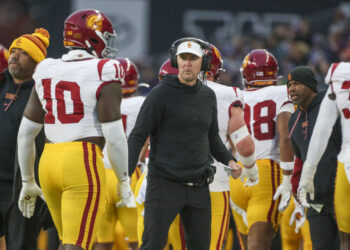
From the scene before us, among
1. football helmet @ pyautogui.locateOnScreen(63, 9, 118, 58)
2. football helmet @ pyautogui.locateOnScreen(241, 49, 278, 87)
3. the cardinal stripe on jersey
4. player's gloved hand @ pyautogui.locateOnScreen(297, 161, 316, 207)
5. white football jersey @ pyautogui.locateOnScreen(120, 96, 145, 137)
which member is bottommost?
player's gloved hand @ pyautogui.locateOnScreen(297, 161, 316, 207)

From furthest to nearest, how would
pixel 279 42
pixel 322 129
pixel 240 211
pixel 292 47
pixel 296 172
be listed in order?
pixel 279 42
pixel 292 47
pixel 240 211
pixel 296 172
pixel 322 129

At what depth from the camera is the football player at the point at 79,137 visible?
4543mm

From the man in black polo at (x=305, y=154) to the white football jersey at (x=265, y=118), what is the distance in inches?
13.4

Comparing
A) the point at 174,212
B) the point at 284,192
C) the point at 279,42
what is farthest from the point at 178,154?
the point at 279,42

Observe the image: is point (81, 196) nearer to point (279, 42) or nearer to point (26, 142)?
point (26, 142)

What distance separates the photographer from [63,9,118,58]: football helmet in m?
4.86

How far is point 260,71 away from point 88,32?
219 centimetres

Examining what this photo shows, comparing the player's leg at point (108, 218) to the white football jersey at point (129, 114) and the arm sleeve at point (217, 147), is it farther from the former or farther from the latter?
the arm sleeve at point (217, 147)

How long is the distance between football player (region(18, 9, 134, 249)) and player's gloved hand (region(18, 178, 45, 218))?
34 centimetres

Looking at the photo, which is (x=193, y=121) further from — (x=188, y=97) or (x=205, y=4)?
(x=205, y=4)

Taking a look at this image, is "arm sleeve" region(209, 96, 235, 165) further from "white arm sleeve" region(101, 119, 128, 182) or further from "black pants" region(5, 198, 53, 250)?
"black pants" region(5, 198, 53, 250)

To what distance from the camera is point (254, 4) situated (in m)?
17.5

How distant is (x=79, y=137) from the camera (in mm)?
4613

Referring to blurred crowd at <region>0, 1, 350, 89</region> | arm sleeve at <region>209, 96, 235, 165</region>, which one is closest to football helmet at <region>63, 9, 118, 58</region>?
arm sleeve at <region>209, 96, 235, 165</region>
